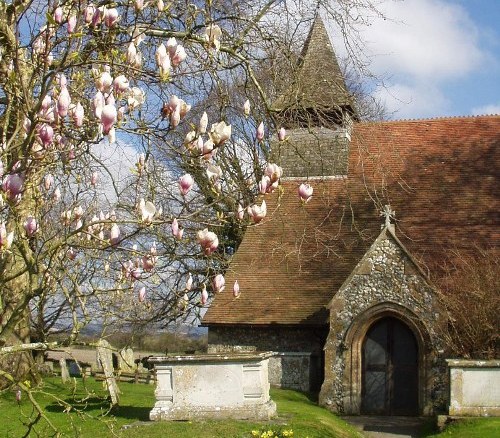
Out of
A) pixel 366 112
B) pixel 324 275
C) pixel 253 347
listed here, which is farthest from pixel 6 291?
pixel 366 112

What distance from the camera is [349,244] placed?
21703 millimetres

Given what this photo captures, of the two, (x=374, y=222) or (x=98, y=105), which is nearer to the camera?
(x=98, y=105)

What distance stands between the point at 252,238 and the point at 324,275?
2832 mm

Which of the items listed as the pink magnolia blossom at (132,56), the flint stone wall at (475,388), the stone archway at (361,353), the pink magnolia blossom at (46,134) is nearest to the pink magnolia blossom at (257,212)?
the pink magnolia blossom at (132,56)

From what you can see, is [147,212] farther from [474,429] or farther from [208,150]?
[474,429]

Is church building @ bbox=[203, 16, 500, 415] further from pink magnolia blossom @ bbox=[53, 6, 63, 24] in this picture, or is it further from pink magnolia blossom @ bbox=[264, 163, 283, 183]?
pink magnolia blossom @ bbox=[53, 6, 63, 24]

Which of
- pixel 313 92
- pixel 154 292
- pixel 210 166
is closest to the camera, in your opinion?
pixel 210 166

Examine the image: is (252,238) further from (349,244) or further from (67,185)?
(67,185)

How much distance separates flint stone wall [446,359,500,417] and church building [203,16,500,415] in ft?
7.79

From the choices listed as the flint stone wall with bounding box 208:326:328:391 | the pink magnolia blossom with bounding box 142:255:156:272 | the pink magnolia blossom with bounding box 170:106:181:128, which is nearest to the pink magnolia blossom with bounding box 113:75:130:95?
the pink magnolia blossom with bounding box 170:106:181:128

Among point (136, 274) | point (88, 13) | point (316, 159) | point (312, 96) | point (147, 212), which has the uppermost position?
point (316, 159)

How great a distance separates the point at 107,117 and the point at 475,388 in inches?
492

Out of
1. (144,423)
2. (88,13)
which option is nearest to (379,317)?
(144,423)

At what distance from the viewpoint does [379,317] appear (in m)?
18.7
